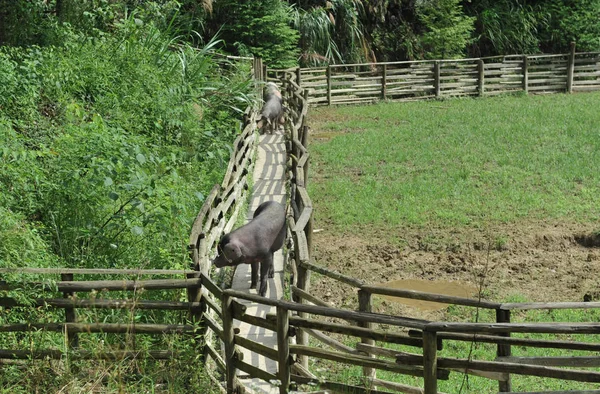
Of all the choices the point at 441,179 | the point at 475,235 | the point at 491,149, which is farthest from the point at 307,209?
the point at 491,149

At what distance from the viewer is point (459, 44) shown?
26.5 meters

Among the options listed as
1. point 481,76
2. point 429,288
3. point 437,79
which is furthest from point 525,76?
point 429,288

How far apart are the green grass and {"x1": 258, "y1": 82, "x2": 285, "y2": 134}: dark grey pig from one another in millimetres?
984

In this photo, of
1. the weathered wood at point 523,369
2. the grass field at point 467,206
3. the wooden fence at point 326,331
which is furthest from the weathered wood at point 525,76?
the weathered wood at point 523,369

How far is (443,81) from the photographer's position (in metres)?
24.9

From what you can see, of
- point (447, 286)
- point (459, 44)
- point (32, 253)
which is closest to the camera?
point (32, 253)

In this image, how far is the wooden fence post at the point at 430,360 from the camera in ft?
16.7

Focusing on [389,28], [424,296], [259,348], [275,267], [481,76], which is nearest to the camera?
[424,296]

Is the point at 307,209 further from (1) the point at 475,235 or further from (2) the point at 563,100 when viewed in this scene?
(2) the point at 563,100

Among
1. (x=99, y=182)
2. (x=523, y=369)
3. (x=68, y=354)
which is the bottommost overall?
(x=68, y=354)

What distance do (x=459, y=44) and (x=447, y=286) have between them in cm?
1780

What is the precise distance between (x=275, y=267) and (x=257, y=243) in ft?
3.82

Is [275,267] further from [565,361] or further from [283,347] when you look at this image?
[565,361]

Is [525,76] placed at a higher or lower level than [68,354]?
higher
